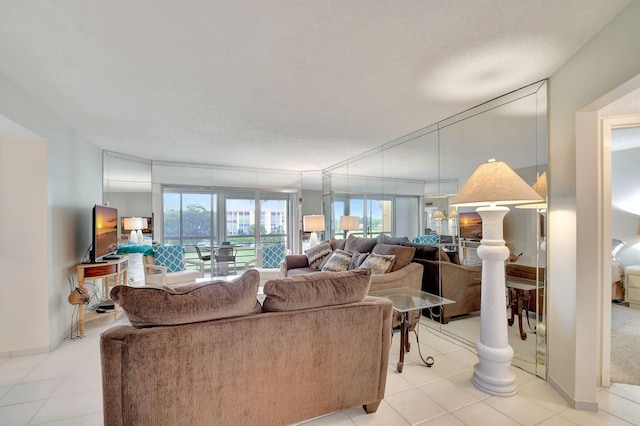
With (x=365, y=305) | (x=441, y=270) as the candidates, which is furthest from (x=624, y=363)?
(x=365, y=305)

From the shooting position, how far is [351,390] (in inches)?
66.3

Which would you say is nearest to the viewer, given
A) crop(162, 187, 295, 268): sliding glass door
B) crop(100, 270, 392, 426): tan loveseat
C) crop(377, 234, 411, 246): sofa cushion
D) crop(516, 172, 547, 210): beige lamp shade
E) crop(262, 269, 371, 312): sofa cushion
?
crop(100, 270, 392, 426): tan loveseat

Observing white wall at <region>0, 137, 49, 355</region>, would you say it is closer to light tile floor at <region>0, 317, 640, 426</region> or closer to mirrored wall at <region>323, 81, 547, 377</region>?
light tile floor at <region>0, 317, 640, 426</region>

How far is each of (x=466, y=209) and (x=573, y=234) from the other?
112cm

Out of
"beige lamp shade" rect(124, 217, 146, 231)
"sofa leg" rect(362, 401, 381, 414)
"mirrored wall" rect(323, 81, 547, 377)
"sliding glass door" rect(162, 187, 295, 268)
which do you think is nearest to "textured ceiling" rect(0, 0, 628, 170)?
"mirrored wall" rect(323, 81, 547, 377)

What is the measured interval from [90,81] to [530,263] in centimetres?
384

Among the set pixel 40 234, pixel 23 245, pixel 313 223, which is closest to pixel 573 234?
pixel 313 223

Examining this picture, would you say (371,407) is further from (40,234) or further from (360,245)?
(40,234)

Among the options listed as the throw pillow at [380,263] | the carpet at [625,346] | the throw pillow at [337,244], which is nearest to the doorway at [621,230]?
the carpet at [625,346]

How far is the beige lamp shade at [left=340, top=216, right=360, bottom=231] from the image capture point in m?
4.99

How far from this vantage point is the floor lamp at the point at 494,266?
6.42 ft

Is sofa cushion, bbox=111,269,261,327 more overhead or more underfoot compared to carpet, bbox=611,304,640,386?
more overhead

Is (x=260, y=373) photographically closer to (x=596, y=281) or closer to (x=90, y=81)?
(x=596, y=281)

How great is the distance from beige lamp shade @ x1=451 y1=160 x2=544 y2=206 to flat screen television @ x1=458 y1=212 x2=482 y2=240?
901 millimetres
